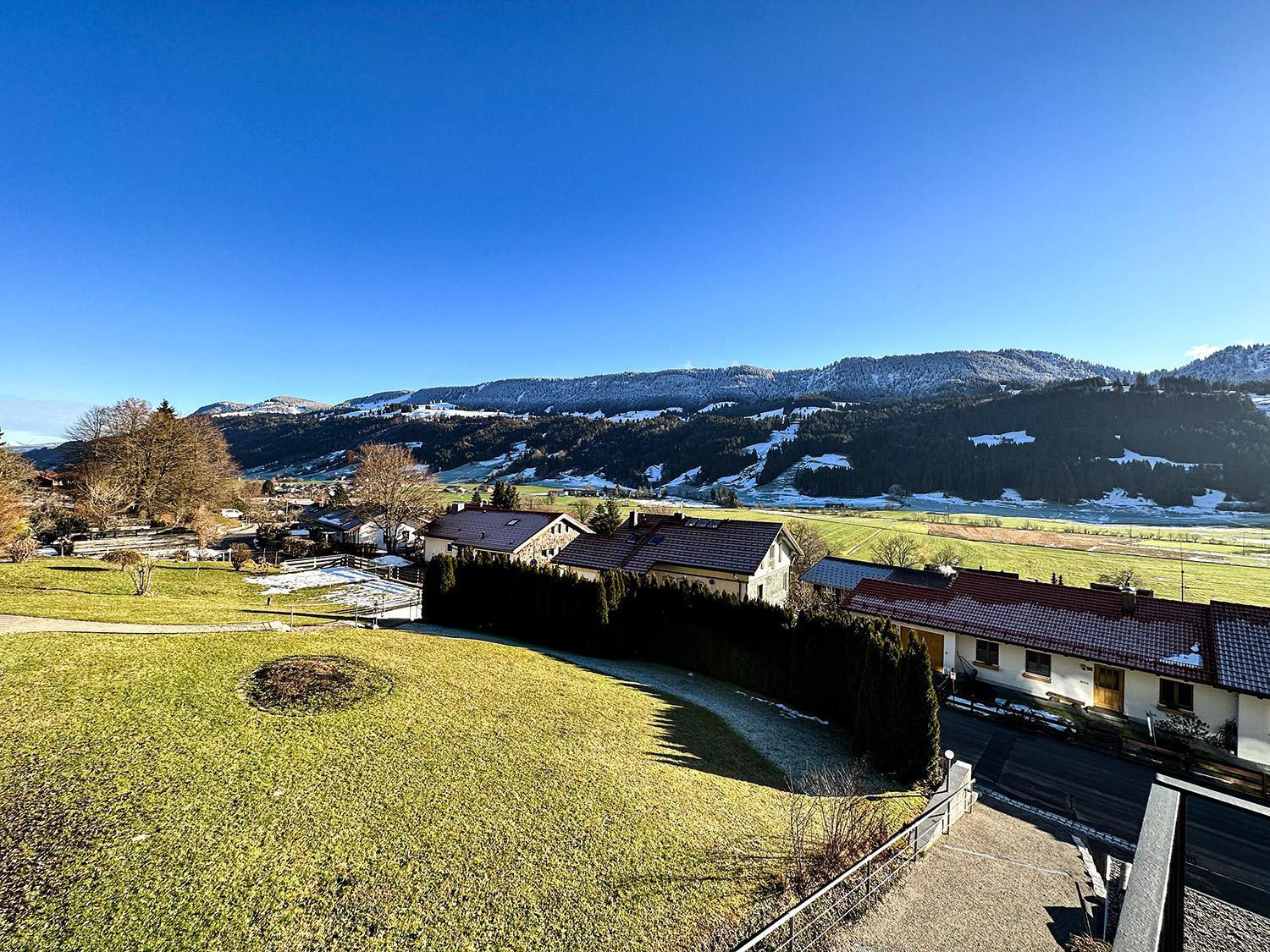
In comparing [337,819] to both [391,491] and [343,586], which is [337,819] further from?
[391,491]

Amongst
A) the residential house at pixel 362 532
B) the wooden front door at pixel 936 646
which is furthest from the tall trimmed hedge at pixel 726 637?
the residential house at pixel 362 532

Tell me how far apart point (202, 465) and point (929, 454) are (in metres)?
164

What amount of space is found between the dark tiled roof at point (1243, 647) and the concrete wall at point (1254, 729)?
0.47 m

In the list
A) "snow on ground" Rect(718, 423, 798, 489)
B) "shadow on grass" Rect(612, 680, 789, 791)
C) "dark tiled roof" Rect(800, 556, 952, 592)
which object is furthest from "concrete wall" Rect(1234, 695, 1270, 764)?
"snow on ground" Rect(718, 423, 798, 489)

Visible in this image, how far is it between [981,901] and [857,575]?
2641cm

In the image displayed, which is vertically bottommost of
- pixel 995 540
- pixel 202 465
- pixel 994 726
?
pixel 995 540

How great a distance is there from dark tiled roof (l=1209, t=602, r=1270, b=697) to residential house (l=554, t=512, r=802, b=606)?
52.9 feet

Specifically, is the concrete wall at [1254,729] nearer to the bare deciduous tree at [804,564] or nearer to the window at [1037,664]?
the window at [1037,664]

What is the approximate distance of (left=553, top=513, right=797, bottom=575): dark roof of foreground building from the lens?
29.0 meters

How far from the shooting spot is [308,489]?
11038 cm

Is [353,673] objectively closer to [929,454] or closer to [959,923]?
[959,923]

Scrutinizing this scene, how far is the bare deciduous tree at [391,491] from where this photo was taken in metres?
49.6

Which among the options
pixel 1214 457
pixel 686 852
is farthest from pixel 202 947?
pixel 1214 457

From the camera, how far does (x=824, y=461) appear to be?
162m
